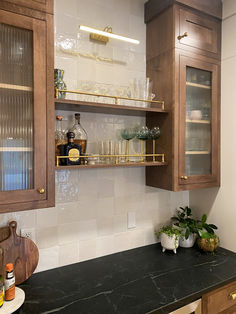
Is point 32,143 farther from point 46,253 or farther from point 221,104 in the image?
point 221,104

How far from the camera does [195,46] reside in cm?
163

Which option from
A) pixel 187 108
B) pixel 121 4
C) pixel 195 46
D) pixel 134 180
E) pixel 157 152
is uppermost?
pixel 121 4

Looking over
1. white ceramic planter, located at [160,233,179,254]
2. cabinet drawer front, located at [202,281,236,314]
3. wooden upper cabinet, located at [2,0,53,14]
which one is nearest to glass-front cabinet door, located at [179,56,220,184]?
white ceramic planter, located at [160,233,179,254]

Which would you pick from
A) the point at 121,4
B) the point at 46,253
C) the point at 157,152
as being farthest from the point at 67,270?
the point at 121,4

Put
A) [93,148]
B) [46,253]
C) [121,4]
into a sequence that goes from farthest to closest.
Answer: [121,4]
[93,148]
[46,253]

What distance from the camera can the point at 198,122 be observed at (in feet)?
5.56

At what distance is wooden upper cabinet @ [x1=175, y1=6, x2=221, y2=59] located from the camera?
1562mm

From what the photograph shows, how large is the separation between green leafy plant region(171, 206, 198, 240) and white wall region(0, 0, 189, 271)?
190 mm

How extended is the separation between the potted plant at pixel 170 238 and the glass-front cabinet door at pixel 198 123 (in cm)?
40

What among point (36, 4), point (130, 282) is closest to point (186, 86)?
point (36, 4)

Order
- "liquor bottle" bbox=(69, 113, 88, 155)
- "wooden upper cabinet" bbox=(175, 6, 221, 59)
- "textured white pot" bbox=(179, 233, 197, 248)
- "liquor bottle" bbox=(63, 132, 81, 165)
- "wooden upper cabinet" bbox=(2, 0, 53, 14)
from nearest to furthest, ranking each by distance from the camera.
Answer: "wooden upper cabinet" bbox=(2, 0, 53, 14), "liquor bottle" bbox=(63, 132, 81, 165), "liquor bottle" bbox=(69, 113, 88, 155), "wooden upper cabinet" bbox=(175, 6, 221, 59), "textured white pot" bbox=(179, 233, 197, 248)

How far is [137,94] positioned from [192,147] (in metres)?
0.52

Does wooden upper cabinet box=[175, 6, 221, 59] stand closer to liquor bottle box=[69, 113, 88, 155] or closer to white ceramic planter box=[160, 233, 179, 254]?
liquor bottle box=[69, 113, 88, 155]

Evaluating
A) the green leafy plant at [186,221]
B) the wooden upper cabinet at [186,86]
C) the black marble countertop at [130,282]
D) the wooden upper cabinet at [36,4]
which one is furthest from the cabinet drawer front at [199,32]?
the black marble countertop at [130,282]
